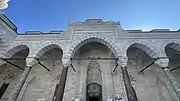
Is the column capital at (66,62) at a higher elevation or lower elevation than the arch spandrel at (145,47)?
lower

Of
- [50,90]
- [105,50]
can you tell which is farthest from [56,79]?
[105,50]

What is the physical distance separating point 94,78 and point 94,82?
0.32 meters

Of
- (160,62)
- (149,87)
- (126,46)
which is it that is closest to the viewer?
(160,62)

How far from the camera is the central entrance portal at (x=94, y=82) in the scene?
934 cm

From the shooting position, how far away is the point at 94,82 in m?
9.82

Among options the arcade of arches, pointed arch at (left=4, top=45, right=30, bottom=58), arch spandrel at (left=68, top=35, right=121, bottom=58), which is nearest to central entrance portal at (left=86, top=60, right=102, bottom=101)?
the arcade of arches

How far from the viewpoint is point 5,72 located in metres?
11.0

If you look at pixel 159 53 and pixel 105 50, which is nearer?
pixel 159 53

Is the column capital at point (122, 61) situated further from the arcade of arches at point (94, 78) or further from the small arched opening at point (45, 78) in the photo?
the small arched opening at point (45, 78)

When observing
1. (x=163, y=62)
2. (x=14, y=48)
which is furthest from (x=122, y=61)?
(x=14, y=48)

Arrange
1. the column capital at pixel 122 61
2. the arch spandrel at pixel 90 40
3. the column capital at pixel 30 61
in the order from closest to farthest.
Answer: the column capital at pixel 122 61 < the column capital at pixel 30 61 < the arch spandrel at pixel 90 40

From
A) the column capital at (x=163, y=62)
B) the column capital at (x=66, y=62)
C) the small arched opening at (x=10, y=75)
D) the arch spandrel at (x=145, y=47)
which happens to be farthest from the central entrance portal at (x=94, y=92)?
the small arched opening at (x=10, y=75)

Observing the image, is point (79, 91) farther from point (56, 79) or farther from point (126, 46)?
point (126, 46)

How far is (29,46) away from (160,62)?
8.10 m
